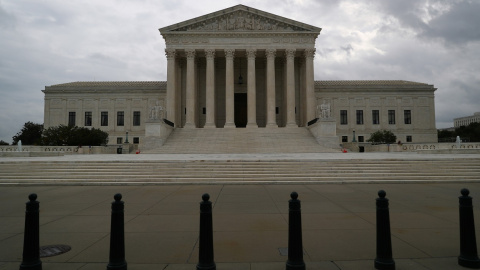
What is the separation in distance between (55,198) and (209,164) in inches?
333

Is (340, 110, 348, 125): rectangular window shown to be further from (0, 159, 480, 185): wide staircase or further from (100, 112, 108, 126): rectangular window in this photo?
(100, 112, 108, 126): rectangular window

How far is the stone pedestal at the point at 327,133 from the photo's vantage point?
121ft

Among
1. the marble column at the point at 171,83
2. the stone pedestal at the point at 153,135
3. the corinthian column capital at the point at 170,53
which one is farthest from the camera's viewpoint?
the marble column at the point at 171,83

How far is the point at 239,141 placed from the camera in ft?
123

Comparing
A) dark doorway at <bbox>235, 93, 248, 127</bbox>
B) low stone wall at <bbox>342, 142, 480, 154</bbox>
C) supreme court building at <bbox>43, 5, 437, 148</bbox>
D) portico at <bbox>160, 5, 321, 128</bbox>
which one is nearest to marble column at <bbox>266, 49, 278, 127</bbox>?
portico at <bbox>160, 5, 321, 128</bbox>

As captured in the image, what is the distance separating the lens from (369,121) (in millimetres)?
60250

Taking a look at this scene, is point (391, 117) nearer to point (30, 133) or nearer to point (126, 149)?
point (126, 149)

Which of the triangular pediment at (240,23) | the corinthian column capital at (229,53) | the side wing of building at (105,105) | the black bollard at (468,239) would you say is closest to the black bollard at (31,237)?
the black bollard at (468,239)

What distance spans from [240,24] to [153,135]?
2120 cm

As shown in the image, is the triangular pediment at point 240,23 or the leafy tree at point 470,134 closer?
the triangular pediment at point 240,23

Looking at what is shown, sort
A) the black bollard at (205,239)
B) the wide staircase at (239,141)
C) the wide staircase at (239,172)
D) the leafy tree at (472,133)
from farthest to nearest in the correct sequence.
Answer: the leafy tree at (472,133) < the wide staircase at (239,141) < the wide staircase at (239,172) < the black bollard at (205,239)

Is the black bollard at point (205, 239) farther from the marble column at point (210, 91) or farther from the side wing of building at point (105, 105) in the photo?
the side wing of building at point (105, 105)

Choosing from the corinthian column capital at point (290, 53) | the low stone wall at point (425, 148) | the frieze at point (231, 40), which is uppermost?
the frieze at point (231, 40)

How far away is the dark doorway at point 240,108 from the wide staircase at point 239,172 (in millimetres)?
35818
